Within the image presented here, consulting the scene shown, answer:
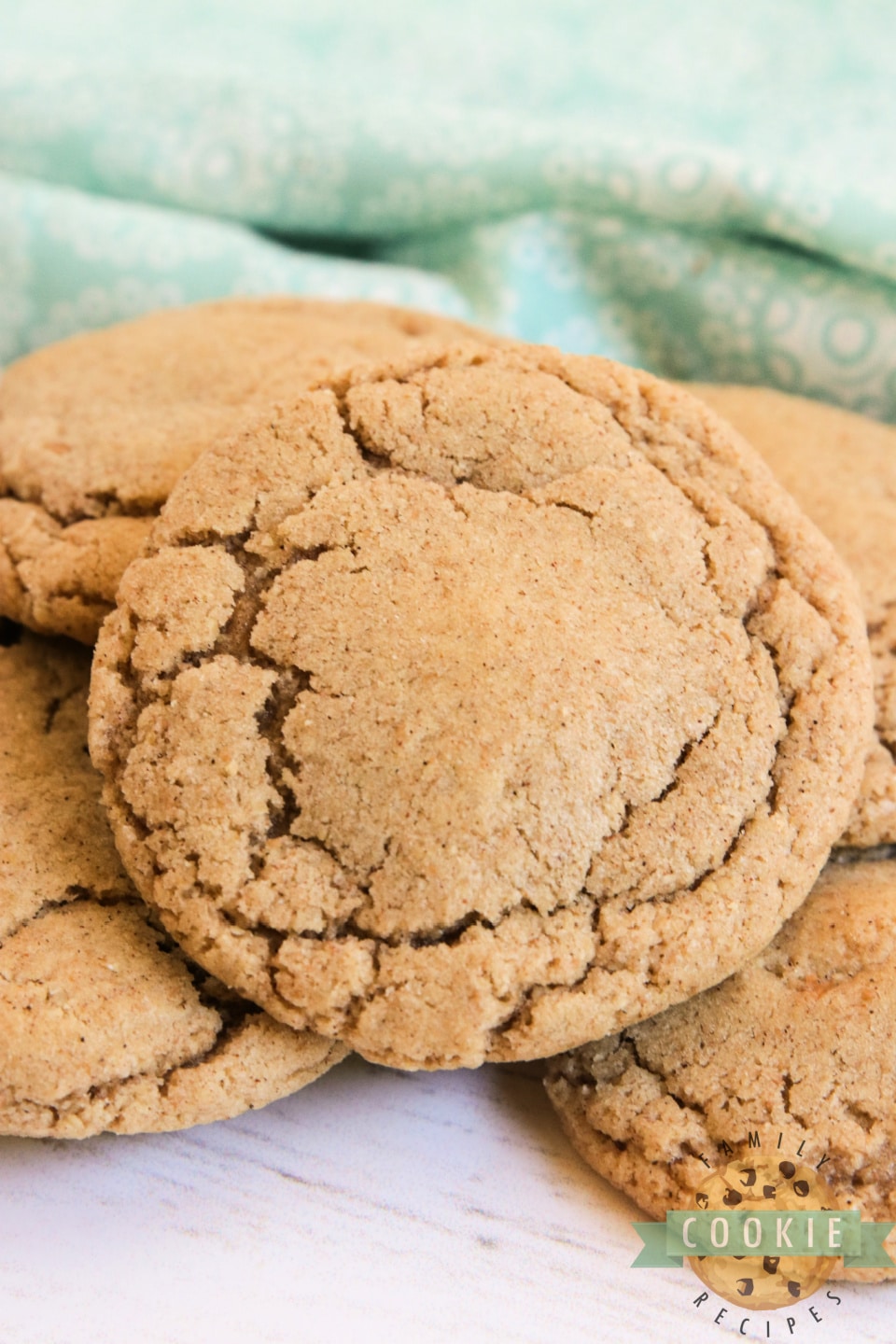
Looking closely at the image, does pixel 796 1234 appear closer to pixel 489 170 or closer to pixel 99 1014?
pixel 99 1014

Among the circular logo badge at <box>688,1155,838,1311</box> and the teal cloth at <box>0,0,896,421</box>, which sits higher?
the teal cloth at <box>0,0,896,421</box>

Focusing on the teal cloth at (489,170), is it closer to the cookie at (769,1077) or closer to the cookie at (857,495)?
the cookie at (857,495)

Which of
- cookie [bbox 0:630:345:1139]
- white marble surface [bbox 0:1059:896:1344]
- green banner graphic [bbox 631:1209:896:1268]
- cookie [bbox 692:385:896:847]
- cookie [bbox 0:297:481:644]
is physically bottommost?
white marble surface [bbox 0:1059:896:1344]

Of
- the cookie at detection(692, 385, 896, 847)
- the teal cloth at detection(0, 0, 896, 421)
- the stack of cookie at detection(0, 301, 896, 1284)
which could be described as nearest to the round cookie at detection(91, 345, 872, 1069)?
the stack of cookie at detection(0, 301, 896, 1284)

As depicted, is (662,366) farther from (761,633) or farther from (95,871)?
(95,871)

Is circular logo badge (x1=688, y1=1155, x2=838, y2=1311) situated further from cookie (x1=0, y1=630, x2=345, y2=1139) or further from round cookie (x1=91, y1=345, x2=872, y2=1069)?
cookie (x1=0, y1=630, x2=345, y2=1139)

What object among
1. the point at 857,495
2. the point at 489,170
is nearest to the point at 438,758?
the point at 857,495
